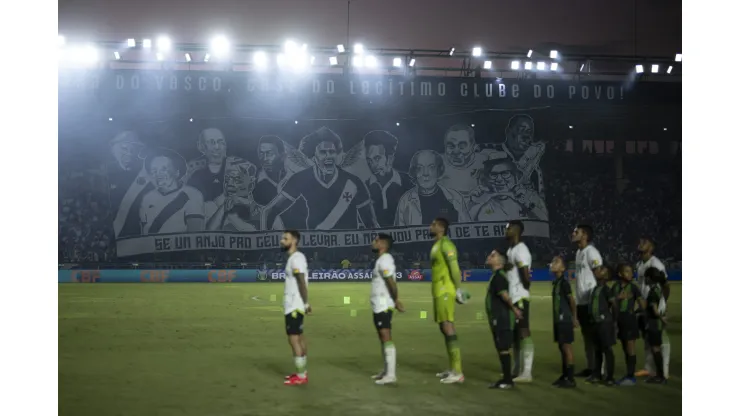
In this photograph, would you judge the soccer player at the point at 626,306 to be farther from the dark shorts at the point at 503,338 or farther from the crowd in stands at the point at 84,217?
the crowd in stands at the point at 84,217

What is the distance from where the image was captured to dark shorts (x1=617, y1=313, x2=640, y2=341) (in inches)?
471

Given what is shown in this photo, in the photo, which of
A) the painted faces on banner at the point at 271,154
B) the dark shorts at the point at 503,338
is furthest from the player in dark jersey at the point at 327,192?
the dark shorts at the point at 503,338

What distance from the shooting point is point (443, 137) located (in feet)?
162

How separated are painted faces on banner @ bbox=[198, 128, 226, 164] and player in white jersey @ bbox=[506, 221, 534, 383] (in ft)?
124

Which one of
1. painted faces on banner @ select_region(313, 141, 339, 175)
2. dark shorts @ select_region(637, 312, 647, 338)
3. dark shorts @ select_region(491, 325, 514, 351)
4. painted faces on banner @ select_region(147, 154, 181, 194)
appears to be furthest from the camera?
painted faces on banner @ select_region(313, 141, 339, 175)

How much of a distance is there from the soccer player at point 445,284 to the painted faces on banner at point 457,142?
37.9 m

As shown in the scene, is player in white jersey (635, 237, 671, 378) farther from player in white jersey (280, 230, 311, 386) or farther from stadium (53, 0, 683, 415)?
stadium (53, 0, 683, 415)

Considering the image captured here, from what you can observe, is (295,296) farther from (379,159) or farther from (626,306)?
(379,159)

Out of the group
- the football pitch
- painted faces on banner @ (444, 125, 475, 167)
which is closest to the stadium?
painted faces on banner @ (444, 125, 475, 167)

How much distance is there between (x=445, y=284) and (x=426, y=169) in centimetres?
3788

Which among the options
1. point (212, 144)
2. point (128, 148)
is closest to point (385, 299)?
point (212, 144)

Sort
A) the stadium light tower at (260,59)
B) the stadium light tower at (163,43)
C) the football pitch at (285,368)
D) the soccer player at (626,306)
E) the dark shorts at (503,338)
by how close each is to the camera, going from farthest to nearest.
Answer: the stadium light tower at (260,59)
the stadium light tower at (163,43)
the soccer player at (626,306)
the dark shorts at (503,338)
the football pitch at (285,368)

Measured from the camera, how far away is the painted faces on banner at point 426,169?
49.2 meters

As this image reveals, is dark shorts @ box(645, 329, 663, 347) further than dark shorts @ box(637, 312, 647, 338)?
No
